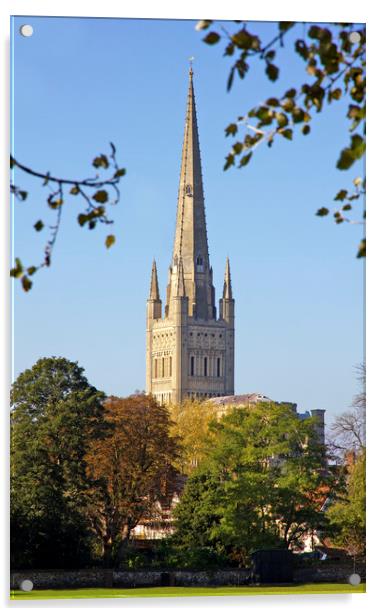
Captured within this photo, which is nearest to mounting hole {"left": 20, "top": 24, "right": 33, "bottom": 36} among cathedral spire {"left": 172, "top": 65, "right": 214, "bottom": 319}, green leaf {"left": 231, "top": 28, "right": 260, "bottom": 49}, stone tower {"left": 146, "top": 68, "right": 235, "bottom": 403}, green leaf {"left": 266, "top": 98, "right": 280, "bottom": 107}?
cathedral spire {"left": 172, "top": 65, "right": 214, "bottom": 319}

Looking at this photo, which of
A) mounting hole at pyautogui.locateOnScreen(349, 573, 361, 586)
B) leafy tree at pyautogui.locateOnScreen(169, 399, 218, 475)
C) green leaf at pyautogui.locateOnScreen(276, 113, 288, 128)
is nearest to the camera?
green leaf at pyautogui.locateOnScreen(276, 113, 288, 128)

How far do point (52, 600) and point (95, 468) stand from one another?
701 centimetres

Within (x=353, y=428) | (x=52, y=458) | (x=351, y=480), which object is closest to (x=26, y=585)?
(x=353, y=428)

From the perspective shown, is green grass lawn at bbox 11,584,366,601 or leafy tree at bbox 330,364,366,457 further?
leafy tree at bbox 330,364,366,457

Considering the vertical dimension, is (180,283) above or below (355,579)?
above

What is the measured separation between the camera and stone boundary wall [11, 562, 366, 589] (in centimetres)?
1183

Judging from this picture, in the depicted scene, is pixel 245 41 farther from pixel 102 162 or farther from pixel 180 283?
pixel 180 283

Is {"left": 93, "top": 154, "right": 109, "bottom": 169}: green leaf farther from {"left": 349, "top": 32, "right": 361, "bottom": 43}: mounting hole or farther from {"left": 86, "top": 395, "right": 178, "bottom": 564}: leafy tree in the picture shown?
{"left": 86, "top": 395, "right": 178, "bottom": 564}: leafy tree

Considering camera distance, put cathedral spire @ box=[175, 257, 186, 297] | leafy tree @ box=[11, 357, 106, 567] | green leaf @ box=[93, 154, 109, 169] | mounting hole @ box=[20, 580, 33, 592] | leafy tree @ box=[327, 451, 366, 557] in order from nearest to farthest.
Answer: green leaf @ box=[93, 154, 109, 169] < mounting hole @ box=[20, 580, 33, 592] < leafy tree @ box=[327, 451, 366, 557] < leafy tree @ box=[11, 357, 106, 567] < cathedral spire @ box=[175, 257, 186, 297]

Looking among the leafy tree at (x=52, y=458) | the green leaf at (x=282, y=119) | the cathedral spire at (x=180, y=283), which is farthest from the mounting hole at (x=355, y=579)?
the cathedral spire at (x=180, y=283)

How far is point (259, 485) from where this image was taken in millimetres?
18438

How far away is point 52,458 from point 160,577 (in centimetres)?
496

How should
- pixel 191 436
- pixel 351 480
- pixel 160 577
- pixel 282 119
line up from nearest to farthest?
pixel 282 119
pixel 160 577
pixel 351 480
pixel 191 436

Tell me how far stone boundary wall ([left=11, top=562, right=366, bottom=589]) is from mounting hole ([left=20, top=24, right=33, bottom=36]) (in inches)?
172
